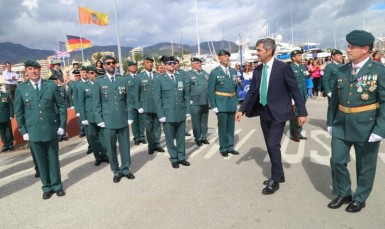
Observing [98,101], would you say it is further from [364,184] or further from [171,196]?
[364,184]

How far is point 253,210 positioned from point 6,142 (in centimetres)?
739

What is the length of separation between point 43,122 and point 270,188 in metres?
3.46

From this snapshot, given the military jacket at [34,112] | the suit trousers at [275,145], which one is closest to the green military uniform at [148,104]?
the military jacket at [34,112]

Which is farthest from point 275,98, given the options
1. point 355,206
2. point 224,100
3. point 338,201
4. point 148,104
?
point 148,104

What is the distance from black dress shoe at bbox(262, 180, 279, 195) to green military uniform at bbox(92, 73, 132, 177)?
2405mm

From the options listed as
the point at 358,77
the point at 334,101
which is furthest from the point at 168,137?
the point at 358,77

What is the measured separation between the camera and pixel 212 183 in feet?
16.2

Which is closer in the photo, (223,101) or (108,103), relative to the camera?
(108,103)

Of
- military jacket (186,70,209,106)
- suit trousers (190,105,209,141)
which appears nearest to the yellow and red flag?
military jacket (186,70,209,106)

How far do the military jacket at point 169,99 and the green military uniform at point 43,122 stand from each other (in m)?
1.78

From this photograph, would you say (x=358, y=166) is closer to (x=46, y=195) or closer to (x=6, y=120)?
(x=46, y=195)

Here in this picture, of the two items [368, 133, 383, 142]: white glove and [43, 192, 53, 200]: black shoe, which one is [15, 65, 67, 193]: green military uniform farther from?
[368, 133, 383, 142]: white glove

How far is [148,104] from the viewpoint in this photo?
7727 mm

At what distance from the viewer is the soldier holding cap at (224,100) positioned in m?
6.58
